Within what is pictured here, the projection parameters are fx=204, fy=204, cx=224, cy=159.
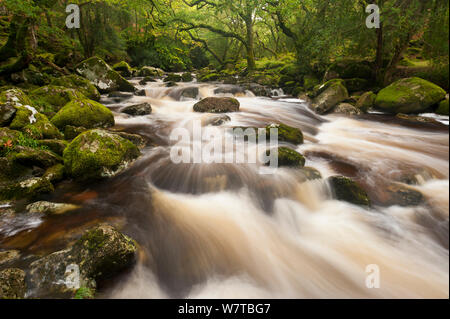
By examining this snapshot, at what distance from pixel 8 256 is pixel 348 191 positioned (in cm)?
457

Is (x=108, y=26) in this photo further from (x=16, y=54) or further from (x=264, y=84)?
(x=264, y=84)

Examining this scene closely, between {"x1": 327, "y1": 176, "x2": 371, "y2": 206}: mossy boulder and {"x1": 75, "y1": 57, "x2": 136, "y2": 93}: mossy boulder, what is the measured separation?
35.2ft

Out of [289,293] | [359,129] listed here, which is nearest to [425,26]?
[359,129]

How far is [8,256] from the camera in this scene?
2.26 meters

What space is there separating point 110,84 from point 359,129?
10.9 meters

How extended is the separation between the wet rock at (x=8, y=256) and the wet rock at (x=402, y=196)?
4936 mm

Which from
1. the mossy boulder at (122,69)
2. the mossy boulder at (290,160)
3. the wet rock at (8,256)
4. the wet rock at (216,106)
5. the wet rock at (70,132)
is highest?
the mossy boulder at (122,69)

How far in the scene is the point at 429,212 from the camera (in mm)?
2895

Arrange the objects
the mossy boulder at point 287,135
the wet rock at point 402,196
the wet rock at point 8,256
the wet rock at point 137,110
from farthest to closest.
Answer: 1. the wet rock at point 137,110
2. the mossy boulder at point 287,135
3. the wet rock at point 402,196
4. the wet rock at point 8,256

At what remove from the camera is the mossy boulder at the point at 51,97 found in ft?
19.8

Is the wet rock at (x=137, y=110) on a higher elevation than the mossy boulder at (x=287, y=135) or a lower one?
higher

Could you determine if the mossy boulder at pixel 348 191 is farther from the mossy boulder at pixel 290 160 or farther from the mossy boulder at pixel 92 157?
the mossy boulder at pixel 92 157

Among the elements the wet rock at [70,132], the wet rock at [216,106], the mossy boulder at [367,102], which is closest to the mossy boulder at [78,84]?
the wet rock at [70,132]

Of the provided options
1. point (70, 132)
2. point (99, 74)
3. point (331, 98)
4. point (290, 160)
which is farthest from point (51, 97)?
A: point (331, 98)
